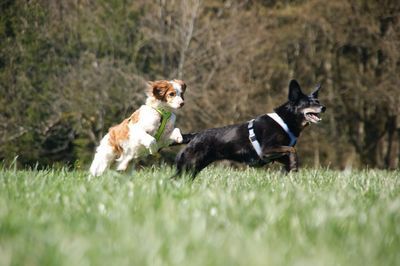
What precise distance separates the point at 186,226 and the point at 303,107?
508cm

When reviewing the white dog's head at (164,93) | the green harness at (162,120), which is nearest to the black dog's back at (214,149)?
the green harness at (162,120)

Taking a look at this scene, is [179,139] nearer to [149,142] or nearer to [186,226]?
[149,142]

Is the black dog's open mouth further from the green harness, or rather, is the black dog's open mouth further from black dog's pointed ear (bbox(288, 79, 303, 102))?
the green harness

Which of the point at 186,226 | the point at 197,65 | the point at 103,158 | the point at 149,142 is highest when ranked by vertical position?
the point at 186,226

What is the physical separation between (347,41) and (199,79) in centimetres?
661

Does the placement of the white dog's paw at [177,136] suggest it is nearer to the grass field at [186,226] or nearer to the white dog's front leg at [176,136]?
the white dog's front leg at [176,136]

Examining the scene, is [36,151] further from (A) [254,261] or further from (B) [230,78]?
(A) [254,261]

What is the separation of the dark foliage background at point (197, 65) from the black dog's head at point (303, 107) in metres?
15.6

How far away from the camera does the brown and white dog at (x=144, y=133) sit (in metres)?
7.51

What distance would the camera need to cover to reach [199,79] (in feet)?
85.8

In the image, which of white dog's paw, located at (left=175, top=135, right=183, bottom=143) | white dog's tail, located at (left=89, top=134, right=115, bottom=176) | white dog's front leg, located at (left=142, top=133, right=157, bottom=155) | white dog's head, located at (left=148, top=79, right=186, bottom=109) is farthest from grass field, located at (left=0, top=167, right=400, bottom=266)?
white dog's head, located at (left=148, top=79, right=186, bottom=109)

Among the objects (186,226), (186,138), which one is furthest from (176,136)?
(186,226)

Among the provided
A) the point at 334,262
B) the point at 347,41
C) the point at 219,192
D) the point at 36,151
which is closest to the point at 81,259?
the point at 334,262

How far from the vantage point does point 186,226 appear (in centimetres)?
353
